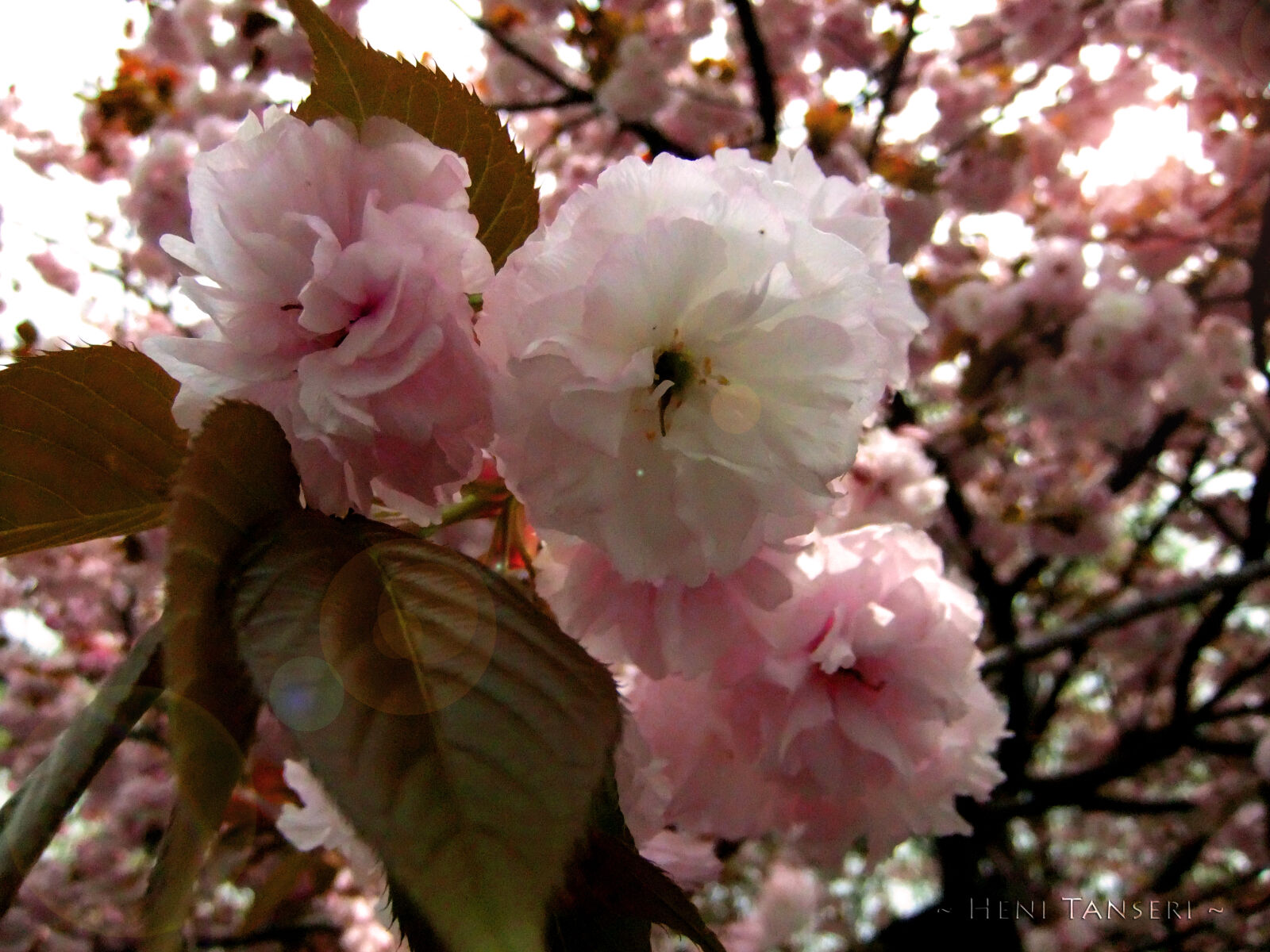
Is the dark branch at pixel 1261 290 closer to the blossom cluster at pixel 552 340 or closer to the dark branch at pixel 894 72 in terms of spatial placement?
the dark branch at pixel 894 72

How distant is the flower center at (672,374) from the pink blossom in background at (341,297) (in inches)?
2.9

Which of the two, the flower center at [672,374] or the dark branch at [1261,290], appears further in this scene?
the dark branch at [1261,290]

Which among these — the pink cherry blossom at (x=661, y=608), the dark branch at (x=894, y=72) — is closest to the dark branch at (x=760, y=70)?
the dark branch at (x=894, y=72)

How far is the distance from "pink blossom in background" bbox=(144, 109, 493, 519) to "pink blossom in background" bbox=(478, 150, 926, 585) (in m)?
0.03

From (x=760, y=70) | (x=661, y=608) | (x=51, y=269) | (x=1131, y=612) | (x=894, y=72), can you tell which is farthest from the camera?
(x=51, y=269)

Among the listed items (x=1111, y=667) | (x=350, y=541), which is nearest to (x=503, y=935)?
(x=350, y=541)

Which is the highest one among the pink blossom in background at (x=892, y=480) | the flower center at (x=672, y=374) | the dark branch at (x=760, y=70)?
the dark branch at (x=760, y=70)

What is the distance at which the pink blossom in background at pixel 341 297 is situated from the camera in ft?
1.09

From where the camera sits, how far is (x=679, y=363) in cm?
37

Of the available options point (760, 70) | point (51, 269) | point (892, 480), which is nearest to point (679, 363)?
point (892, 480)

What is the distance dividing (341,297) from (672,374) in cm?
14

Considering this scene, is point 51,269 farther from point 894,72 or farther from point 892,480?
point 892,480

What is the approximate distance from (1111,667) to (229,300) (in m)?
4.89

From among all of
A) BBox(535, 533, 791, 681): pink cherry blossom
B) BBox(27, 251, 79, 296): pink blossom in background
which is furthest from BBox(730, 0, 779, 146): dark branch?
BBox(27, 251, 79, 296): pink blossom in background
